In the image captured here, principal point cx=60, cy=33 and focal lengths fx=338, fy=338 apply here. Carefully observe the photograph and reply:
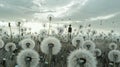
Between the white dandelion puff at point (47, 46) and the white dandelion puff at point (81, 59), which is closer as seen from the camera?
the white dandelion puff at point (81, 59)

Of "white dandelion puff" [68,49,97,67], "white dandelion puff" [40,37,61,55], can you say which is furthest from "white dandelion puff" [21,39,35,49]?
"white dandelion puff" [68,49,97,67]

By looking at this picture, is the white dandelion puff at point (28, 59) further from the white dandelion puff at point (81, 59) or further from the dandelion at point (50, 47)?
the dandelion at point (50, 47)

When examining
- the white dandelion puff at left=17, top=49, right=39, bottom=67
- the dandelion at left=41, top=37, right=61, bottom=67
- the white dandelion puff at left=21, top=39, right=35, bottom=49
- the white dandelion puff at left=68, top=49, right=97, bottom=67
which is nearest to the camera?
the white dandelion puff at left=68, top=49, right=97, bottom=67

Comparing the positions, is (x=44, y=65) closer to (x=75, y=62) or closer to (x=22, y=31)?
(x=75, y=62)

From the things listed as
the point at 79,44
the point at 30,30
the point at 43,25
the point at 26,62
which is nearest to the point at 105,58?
the point at 79,44

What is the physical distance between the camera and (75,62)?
7352 millimetres

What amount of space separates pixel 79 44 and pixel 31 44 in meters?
2.36

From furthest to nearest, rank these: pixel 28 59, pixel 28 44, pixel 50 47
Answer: pixel 28 44 → pixel 50 47 → pixel 28 59

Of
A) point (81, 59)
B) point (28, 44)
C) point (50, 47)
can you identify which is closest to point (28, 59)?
point (81, 59)

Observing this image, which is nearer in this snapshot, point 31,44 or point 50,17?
point 31,44

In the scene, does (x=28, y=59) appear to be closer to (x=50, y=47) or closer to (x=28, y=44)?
(x=50, y=47)

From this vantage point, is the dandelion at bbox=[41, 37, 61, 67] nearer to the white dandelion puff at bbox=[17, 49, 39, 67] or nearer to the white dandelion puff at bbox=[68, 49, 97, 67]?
the white dandelion puff at bbox=[17, 49, 39, 67]

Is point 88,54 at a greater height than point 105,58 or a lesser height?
greater

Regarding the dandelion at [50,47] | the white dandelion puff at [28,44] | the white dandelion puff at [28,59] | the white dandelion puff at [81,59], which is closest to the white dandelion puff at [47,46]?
the dandelion at [50,47]
